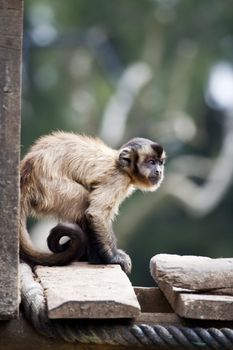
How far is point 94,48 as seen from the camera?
24312mm

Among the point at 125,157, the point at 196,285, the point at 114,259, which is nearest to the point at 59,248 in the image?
the point at 114,259

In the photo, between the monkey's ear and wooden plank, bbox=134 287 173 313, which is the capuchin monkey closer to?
the monkey's ear

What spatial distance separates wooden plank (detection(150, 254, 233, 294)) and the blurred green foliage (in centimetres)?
1608

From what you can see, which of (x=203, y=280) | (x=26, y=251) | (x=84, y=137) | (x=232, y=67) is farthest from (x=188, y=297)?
(x=232, y=67)

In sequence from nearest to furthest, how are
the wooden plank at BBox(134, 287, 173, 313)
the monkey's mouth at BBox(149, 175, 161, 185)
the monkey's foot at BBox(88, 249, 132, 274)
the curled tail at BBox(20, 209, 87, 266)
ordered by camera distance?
the wooden plank at BBox(134, 287, 173, 313), the curled tail at BBox(20, 209, 87, 266), the monkey's foot at BBox(88, 249, 132, 274), the monkey's mouth at BBox(149, 175, 161, 185)

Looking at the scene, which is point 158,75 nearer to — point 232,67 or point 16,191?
point 232,67

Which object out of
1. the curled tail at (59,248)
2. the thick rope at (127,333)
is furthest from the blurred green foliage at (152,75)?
the thick rope at (127,333)

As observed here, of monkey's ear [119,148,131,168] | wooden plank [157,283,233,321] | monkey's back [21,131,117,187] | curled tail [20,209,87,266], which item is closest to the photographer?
wooden plank [157,283,233,321]

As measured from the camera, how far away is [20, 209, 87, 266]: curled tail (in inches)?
213

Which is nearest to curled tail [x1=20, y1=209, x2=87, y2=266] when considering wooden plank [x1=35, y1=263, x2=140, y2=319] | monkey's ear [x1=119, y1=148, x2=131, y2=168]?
wooden plank [x1=35, y1=263, x2=140, y2=319]

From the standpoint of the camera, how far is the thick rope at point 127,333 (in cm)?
427

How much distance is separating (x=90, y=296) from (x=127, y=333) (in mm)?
175

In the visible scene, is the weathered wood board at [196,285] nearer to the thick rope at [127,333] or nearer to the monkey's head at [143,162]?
the thick rope at [127,333]

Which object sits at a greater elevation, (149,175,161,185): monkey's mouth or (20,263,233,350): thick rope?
(149,175,161,185): monkey's mouth
